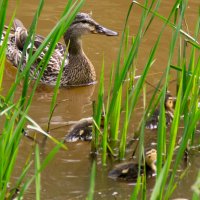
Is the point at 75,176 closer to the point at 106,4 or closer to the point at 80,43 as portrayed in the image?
the point at 80,43

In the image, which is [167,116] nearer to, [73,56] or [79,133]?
[79,133]

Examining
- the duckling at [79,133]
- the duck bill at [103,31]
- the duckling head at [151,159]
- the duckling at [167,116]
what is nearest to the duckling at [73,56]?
the duck bill at [103,31]

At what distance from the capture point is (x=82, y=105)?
19.1 ft

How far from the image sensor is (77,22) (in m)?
6.57

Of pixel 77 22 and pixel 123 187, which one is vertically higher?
pixel 77 22

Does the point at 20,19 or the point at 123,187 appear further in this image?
the point at 20,19

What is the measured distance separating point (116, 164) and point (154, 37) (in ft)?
9.49

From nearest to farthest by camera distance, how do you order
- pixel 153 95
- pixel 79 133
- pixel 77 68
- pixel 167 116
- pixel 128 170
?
1. pixel 153 95
2. pixel 128 170
3. pixel 79 133
4. pixel 167 116
5. pixel 77 68

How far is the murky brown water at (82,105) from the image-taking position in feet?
13.5

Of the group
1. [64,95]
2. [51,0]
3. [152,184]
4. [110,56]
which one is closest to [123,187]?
[152,184]

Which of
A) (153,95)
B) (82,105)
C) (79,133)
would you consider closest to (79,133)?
(79,133)

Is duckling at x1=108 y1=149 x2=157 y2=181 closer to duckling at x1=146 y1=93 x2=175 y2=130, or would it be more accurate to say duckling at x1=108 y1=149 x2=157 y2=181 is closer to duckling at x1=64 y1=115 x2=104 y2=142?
duckling at x1=64 y1=115 x2=104 y2=142

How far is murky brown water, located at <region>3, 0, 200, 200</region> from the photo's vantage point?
4105 mm

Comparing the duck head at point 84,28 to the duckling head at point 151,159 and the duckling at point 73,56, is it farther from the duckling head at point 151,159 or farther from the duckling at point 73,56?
the duckling head at point 151,159
